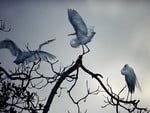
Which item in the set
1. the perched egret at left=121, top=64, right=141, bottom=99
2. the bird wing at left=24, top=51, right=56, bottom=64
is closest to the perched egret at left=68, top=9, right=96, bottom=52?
the bird wing at left=24, top=51, right=56, bottom=64

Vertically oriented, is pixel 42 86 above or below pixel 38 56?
below

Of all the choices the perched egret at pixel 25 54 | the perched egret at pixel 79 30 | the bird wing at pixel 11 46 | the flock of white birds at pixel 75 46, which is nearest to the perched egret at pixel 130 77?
the flock of white birds at pixel 75 46

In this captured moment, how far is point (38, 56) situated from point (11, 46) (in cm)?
18

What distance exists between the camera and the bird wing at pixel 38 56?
1820 millimetres

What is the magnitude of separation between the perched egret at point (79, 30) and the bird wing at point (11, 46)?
0.35 metres

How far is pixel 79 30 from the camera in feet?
6.01

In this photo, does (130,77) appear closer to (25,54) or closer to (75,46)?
(75,46)

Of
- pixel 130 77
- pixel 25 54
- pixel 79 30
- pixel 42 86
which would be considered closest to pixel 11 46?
pixel 25 54

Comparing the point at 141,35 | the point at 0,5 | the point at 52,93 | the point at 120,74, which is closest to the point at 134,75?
the point at 120,74

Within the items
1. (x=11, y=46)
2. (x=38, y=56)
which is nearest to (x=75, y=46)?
(x=38, y=56)

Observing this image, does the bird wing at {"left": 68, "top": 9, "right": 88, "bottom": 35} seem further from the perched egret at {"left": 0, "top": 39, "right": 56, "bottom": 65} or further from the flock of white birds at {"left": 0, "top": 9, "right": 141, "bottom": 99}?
the perched egret at {"left": 0, "top": 39, "right": 56, "bottom": 65}

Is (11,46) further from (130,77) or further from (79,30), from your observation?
(130,77)

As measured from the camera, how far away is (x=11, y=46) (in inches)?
71.1

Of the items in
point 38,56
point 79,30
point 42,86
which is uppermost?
point 79,30
